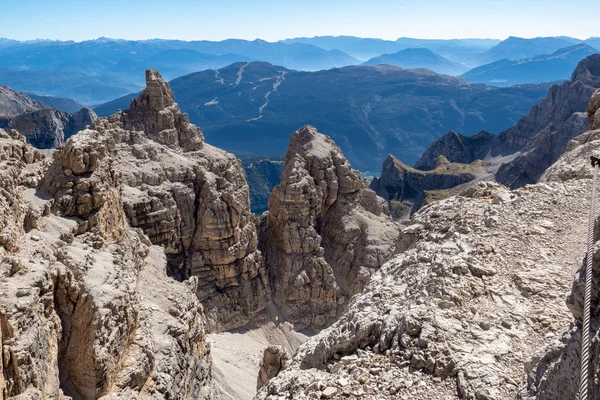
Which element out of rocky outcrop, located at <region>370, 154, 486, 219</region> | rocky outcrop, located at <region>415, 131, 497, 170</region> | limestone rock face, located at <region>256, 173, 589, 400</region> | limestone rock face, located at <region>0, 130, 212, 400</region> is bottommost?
rocky outcrop, located at <region>370, 154, 486, 219</region>

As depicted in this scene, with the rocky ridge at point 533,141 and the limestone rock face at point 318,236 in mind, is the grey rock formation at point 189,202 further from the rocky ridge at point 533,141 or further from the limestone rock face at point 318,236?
the rocky ridge at point 533,141

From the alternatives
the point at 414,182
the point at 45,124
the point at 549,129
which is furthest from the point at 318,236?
the point at 45,124

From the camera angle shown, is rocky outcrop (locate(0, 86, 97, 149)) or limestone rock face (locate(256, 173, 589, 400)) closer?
limestone rock face (locate(256, 173, 589, 400))

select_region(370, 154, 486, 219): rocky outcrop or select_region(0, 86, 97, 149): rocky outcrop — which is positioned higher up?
select_region(0, 86, 97, 149): rocky outcrop

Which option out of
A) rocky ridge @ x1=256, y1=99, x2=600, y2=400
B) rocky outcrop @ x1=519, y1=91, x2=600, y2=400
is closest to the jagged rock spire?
rocky ridge @ x1=256, y1=99, x2=600, y2=400

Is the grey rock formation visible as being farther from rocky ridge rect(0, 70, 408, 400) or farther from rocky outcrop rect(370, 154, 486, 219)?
rocky outcrop rect(370, 154, 486, 219)

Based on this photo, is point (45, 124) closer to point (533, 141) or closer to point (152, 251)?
point (152, 251)

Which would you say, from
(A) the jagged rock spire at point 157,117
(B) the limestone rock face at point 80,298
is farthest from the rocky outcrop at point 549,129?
(B) the limestone rock face at point 80,298
